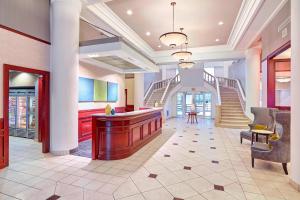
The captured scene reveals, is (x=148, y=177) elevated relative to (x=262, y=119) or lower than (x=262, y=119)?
lower

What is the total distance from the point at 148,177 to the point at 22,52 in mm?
3933

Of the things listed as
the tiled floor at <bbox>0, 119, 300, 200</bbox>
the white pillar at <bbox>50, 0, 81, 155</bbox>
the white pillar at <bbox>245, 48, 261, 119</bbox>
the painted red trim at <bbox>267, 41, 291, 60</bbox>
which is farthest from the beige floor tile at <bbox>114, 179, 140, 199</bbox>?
the white pillar at <bbox>245, 48, 261, 119</bbox>

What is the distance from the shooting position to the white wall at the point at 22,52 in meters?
3.52

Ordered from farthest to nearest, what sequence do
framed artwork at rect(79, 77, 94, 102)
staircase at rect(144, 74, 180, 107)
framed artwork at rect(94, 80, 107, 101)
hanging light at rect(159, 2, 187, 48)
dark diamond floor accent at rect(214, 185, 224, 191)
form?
staircase at rect(144, 74, 180, 107) → framed artwork at rect(94, 80, 107, 101) → framed artwork at rect(79, 77, 94, 102) → hanging light at rect(159, 2, 187, 48) → dark diamond floor accent at rect(214, 185, 224, 191)

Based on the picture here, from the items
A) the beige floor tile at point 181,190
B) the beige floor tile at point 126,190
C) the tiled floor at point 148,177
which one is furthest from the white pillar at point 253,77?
the beige floor tile at point 126,190

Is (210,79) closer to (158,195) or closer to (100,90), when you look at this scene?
(100,90)

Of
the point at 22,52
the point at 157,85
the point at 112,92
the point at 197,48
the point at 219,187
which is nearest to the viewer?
the point at 219,187

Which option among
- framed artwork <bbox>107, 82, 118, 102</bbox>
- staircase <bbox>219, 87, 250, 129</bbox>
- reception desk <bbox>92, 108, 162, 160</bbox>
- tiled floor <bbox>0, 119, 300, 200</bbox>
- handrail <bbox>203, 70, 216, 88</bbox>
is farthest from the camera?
handrail <bbox>203, 70, 216, 88</bbox>

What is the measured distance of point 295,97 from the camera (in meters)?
2.91

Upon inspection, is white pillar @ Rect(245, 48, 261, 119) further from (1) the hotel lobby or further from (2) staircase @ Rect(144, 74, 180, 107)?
(2) staircase @ Rect(144, 74, 180, 107)

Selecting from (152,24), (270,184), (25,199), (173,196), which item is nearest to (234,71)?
(152,24)

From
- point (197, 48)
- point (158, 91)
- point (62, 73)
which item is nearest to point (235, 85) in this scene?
point (197, 48)

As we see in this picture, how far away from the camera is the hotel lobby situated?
289cm

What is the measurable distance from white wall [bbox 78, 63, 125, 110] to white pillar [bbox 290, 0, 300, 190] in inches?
224
